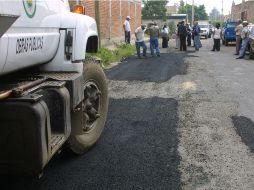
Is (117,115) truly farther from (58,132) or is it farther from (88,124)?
(58,132)

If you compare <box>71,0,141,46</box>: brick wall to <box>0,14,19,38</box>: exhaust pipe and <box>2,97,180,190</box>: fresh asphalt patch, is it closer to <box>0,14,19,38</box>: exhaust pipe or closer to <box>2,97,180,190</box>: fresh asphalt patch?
<box>2,97,180,190</box>: fresh asphalt patch

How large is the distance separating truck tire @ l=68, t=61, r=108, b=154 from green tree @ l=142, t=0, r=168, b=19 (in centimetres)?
7134

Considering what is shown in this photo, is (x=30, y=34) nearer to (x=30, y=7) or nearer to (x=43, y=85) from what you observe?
(x=30, y=7)

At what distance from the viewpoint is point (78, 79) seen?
4.21 metres

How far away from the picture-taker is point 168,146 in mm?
5281

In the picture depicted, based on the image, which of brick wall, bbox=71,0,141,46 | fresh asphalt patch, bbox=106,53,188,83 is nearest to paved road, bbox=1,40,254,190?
fresh asphalt patch, bbox=106,53,188,83

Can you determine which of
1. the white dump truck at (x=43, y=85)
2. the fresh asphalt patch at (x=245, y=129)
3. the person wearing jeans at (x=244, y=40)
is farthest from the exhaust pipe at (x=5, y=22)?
the person wearing jeans at (x=244, y=40)

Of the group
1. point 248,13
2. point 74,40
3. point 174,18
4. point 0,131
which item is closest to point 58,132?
point 0,131

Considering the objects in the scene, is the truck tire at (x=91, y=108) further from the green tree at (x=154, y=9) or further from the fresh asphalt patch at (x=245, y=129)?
the green tree at (x=154, y=9)

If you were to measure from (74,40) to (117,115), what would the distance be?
281 centimetres

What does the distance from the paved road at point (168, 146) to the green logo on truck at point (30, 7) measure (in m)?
1.69

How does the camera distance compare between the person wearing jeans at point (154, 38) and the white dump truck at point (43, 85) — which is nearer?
the white dump truck at point (43, 85)

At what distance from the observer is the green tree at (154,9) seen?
247 feet

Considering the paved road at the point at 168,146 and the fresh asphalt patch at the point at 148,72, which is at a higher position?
the fresh asphalt patch at the point at 148,72
